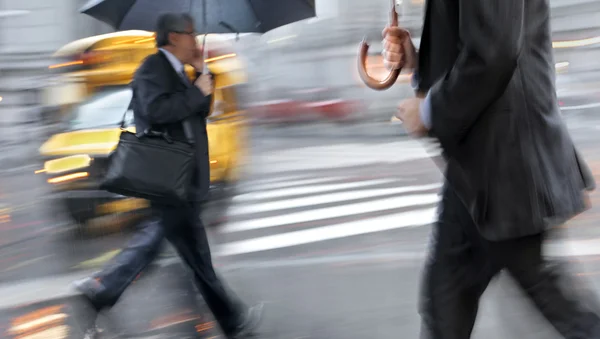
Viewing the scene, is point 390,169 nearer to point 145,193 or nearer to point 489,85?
point 145,193

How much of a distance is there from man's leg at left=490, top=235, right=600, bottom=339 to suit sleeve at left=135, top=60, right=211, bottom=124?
7.00ft

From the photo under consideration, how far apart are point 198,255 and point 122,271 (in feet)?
1.45

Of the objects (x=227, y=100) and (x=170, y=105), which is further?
(x=227, y=100)

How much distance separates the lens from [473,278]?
8.73 ft

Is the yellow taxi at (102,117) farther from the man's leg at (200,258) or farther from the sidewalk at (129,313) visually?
the man's leg at (200,258)

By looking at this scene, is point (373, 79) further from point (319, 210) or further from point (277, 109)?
point (277, 109)

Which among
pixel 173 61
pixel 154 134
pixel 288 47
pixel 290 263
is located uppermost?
pixel 173 61

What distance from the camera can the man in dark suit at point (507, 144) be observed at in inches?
93.8

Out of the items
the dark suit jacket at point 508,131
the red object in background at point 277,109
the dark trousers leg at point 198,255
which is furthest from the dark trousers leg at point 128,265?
the red object in background at point 277,109

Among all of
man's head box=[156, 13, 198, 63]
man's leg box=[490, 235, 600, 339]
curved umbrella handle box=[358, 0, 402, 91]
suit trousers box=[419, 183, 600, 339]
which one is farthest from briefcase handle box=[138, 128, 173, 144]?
man's leg box=[490, 235, 600, 339]

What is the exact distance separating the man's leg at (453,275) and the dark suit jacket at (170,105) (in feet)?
6.09

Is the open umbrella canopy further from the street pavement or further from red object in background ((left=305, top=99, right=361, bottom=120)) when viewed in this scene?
red object in background ((left=305, top=99, right=361, bottom=120))

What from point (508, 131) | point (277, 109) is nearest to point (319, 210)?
point (508, 131)

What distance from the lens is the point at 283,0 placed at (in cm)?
467
